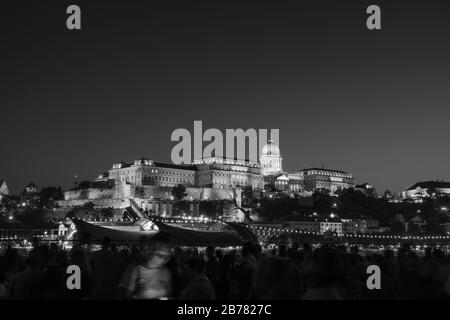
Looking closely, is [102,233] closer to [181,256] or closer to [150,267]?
[181,256]

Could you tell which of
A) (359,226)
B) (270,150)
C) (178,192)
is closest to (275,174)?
(270,150)

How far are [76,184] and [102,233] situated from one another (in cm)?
12234

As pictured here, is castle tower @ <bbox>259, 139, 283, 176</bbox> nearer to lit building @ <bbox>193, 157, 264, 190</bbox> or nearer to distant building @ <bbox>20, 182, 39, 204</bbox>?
lit building @ <bbox>193, 157, 264, 190</bbox>

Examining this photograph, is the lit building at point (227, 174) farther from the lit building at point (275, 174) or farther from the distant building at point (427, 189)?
the distant building at point (427, 189)

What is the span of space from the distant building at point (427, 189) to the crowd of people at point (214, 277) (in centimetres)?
16055

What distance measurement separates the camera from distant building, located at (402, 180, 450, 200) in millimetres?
165425

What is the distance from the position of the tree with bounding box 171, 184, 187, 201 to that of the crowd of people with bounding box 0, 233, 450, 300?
4480 inches

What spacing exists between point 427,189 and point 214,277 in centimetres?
16571

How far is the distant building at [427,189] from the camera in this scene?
165 meters

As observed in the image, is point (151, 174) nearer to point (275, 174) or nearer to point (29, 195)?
point (29, 195)

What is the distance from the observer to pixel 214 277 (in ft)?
37.0

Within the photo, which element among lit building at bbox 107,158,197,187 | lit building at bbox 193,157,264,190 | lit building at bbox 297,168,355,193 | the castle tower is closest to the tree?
lit building at bbox 107,158,197,187
